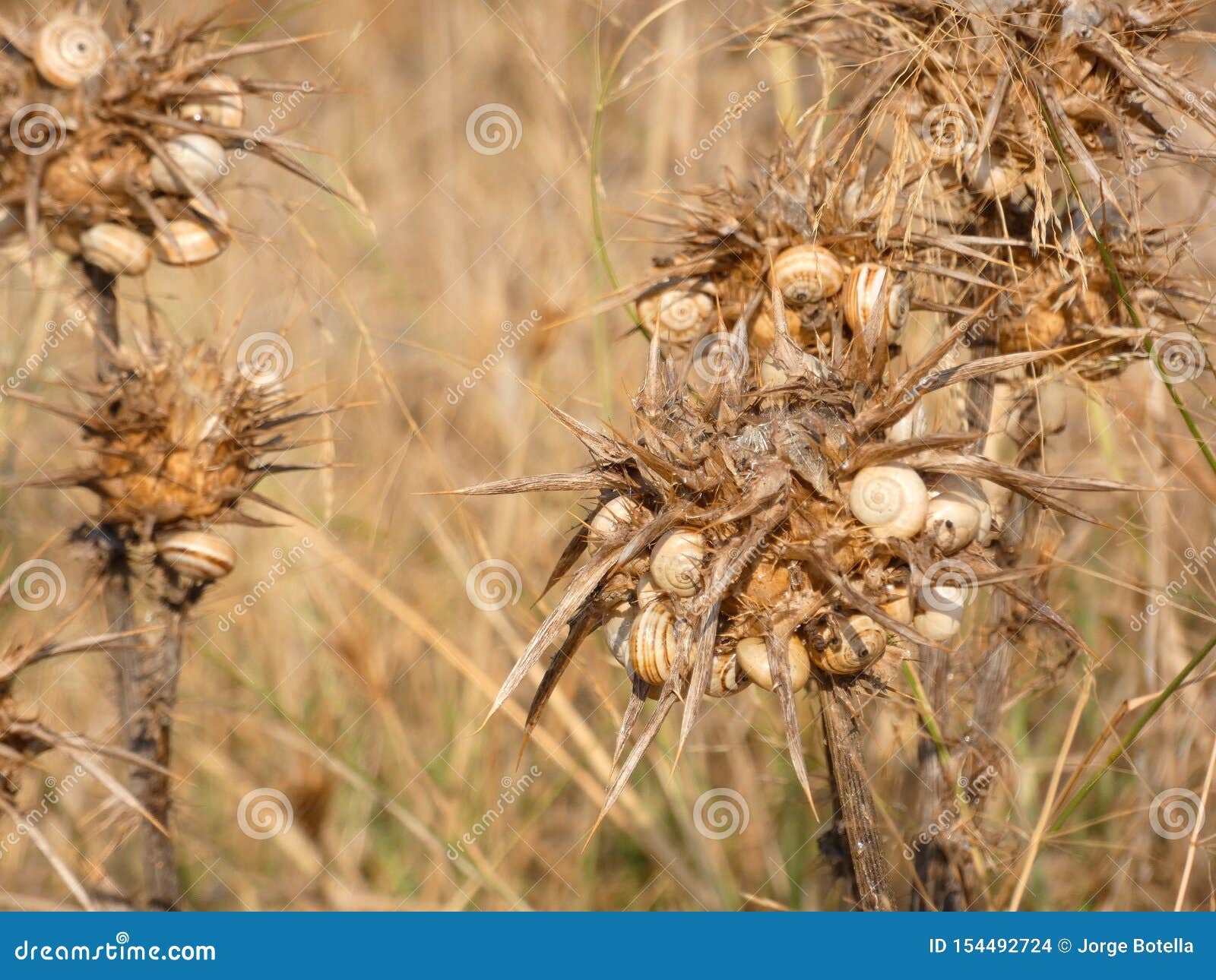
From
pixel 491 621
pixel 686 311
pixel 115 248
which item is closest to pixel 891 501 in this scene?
pixel 686 311

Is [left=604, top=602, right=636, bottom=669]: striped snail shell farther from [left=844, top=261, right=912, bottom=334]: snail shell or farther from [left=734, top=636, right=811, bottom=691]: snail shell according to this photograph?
[left=844, top=261, right=912, bottom=334]: snail shell

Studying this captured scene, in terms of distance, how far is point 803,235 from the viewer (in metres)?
2.64

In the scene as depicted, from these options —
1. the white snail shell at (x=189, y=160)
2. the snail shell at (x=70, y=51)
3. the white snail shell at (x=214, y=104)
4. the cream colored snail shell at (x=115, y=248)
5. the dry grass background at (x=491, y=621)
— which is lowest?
the dry grass background at (x=491, y=621)

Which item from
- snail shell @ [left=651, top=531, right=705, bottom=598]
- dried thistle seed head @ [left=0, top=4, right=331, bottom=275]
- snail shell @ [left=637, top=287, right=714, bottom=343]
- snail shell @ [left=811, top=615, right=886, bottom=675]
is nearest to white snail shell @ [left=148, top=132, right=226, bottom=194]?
dried thistle seed head @ [left=0, top=4, right=331, bottom=275]

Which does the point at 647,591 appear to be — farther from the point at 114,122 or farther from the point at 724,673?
the point at 114,122

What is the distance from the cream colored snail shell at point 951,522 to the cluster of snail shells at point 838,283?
49 centimetres

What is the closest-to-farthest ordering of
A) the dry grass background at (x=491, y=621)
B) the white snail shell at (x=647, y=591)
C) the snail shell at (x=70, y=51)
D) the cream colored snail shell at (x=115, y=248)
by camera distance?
the white snail shell at (x=647, y=591)
the snail shell at (x=70, y=51)
the cream colored snail shell at (x=115, y=248)
the dry grass background at (x=491, y=621)

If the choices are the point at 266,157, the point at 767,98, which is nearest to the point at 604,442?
the point at 266,157

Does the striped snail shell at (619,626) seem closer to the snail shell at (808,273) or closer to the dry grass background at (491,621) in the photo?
the snail shell at (808,273)

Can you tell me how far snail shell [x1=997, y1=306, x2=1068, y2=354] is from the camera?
2830 millimetres

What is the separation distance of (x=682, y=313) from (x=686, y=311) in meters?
0.01


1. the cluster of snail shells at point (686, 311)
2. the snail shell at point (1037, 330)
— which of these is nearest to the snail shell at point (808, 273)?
the cluster of snail shells at point (686, 311)

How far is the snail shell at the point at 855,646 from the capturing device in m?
2.11

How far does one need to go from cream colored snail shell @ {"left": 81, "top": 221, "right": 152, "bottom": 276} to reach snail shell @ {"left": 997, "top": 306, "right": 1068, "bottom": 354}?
222 centimetres
